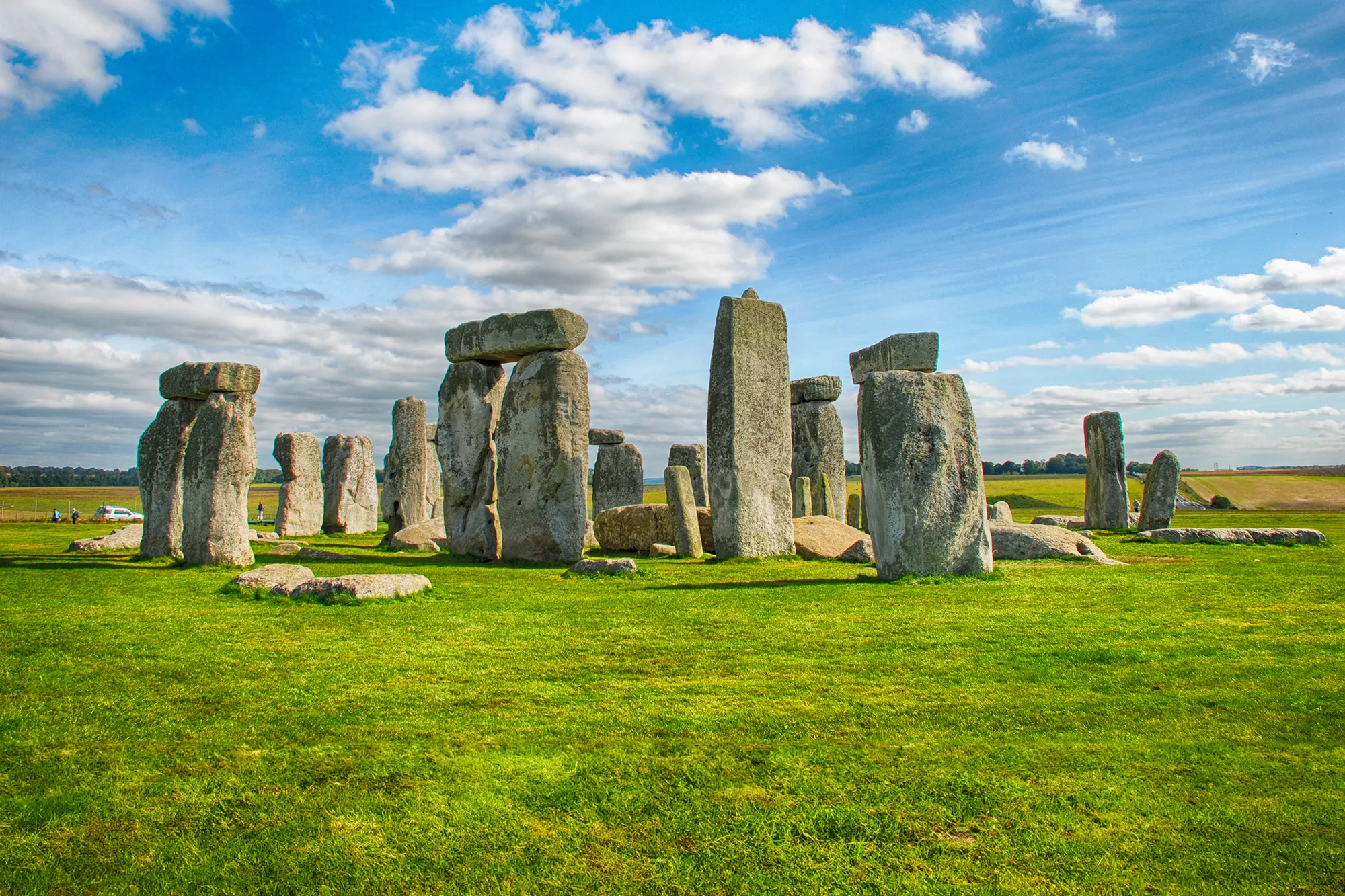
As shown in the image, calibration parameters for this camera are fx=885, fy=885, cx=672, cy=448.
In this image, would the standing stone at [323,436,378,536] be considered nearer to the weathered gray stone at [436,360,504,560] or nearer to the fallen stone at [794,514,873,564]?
the weathered gray stone at [436,360,504,560]

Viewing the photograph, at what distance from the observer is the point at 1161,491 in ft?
62.6

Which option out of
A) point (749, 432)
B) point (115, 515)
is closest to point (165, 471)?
point (749, 432)

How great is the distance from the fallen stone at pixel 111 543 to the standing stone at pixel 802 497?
37.7ft

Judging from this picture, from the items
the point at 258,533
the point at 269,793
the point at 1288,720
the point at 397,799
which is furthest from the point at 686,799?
the point at 258,533

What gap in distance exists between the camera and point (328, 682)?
4715mm

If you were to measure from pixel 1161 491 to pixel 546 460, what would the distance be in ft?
45.7

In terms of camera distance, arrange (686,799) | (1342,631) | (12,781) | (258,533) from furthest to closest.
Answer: (258,533)
(1342,631)
(12,781)
(686,799)

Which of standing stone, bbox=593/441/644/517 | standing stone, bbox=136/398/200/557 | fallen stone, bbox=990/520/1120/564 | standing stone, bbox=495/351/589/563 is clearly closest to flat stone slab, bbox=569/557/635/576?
standing stone, bbox=495/351/589/563

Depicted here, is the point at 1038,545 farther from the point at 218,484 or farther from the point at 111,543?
the point at 111,543

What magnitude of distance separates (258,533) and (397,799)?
56.9 feet

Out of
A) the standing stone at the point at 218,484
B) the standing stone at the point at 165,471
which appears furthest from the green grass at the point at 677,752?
the standing stone at the point at 165,471

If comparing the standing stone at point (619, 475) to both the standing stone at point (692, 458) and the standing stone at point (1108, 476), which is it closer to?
the standing stone at point (692, 458)

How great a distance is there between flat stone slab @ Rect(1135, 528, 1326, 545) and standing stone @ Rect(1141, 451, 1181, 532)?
459 centimetres

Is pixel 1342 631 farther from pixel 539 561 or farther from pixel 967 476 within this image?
pixel 539 561
